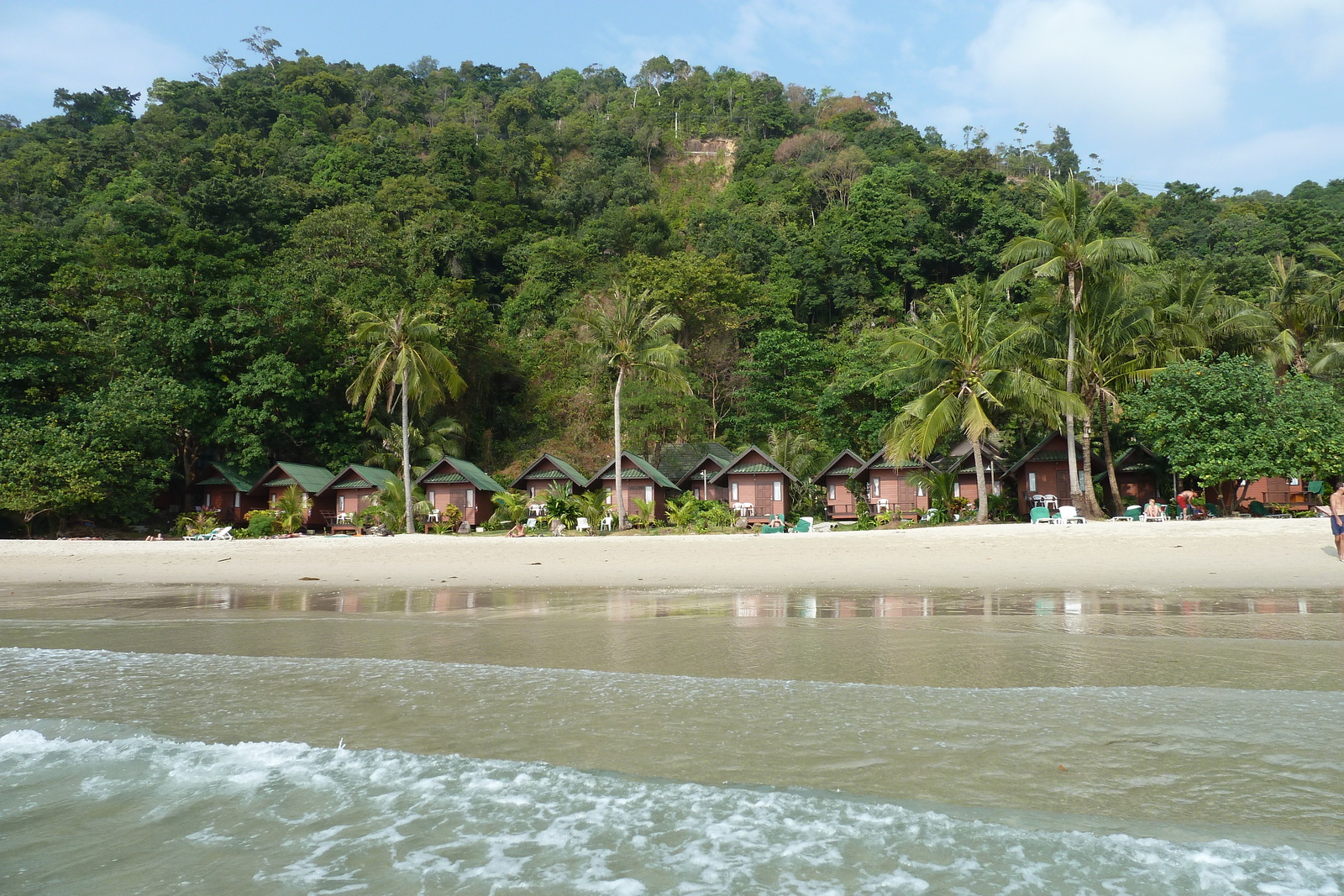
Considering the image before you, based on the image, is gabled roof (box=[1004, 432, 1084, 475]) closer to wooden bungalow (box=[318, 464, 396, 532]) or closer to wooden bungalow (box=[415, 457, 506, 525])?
wooden bungalow (box=[415, 457, 506, 525])

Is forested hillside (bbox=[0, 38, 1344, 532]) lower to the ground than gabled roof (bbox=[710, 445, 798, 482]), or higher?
higher

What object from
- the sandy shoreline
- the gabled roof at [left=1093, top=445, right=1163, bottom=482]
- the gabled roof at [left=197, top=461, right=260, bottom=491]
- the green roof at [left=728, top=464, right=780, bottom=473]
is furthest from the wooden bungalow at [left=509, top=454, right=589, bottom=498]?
the gabled roof at [left=1093, top=445, right=1163, bottom=482]

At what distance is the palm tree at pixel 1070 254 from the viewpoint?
81.4ft

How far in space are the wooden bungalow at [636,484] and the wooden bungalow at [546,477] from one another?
778 mm

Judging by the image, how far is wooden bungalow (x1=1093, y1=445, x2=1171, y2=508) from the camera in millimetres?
29183

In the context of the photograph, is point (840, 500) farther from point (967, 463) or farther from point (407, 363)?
point (407, 363)

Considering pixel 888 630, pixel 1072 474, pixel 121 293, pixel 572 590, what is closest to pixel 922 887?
pixel 888 630

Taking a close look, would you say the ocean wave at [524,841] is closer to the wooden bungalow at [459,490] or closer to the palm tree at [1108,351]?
the palm tree at [1108,351]

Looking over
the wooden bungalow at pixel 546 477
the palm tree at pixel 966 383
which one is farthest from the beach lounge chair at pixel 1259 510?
the wooden bungalow at pixel 546 477

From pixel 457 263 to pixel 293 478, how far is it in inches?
882

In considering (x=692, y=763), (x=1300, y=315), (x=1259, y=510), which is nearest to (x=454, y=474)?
(x=1259, y=510)

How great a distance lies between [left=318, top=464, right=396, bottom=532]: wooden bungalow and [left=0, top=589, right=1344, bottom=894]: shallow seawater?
26.7m

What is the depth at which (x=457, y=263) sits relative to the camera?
52062 mm

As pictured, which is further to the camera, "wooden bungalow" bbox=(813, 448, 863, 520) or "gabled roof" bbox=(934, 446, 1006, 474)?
"wooden bungalow" bbox=(813, 448, 863, 520)
